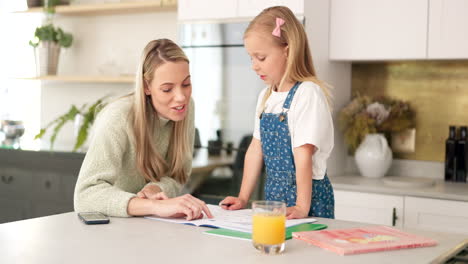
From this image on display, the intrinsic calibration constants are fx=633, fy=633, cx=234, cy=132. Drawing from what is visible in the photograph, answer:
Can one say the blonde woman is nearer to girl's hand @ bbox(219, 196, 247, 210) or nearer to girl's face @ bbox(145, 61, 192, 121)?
girl's face @ bbox(145, 61, 192, 121)

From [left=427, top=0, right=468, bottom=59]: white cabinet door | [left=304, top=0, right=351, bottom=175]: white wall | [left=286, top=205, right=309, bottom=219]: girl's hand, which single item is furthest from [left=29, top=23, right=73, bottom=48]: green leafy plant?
[left=286, top=205, right=309, bottom=219]: girl's hand

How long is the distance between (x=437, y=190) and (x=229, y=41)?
1293mm

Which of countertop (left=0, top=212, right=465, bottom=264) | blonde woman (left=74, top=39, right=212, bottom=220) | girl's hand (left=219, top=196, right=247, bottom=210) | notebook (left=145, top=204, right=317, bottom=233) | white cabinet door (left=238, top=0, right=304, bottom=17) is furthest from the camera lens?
white cabinet door (left=238, top=0, right=304, bottom=17)

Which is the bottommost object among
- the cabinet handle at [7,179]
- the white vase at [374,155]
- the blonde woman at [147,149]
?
the cabinet handle at [7,179]

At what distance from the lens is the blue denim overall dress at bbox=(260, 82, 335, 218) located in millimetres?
2086

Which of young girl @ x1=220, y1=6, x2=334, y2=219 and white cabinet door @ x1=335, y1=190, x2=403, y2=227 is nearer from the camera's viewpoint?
young girl @ x1=220, y1=6, x2=334, y2=219

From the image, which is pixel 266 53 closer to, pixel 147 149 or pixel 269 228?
pixel 147 149

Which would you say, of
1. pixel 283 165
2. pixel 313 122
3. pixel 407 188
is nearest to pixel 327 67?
pixel 407 188

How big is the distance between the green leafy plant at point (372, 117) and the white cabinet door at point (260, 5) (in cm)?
65

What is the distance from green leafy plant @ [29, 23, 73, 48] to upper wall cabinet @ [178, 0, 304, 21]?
3.82 ft

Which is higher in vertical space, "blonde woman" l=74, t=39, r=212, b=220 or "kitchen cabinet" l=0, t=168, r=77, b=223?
"blonde woman" l=74, t=39, r=212, b=220

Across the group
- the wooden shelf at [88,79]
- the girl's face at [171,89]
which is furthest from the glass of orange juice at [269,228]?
the wooden shelf at [88,79]

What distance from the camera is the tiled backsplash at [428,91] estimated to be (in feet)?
11.0

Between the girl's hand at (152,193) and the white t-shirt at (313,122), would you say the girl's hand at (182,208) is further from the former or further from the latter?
the white t-shirt at (313,122)
